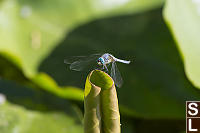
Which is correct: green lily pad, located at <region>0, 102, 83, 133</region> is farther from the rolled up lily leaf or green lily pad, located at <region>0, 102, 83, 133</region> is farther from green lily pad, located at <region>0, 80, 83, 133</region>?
the rolled up lily leaf

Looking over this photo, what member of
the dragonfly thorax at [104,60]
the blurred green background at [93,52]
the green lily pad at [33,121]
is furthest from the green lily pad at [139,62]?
the dragonfly thorax at [104,60]

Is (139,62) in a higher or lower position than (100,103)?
higher

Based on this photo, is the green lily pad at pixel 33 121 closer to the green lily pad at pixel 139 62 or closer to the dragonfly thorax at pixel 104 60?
the green lily pad at pixel 139 62

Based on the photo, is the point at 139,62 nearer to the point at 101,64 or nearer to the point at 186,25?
the point at 186,25

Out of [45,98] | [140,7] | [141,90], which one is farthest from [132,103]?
[140,7]

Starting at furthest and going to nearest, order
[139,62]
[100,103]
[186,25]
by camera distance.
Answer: [139,62], [186,25], [100,103]

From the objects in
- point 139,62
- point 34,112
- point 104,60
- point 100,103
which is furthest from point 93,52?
point 100,103
